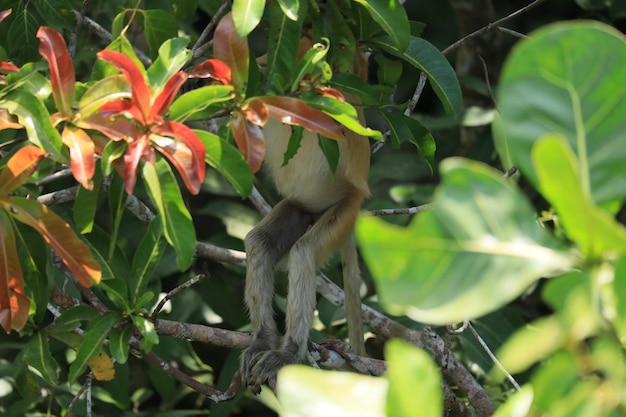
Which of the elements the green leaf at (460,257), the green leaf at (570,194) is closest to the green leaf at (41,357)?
the green leaf at (460,257)

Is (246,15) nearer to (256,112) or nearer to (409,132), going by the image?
(256,112)

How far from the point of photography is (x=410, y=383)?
103 cm

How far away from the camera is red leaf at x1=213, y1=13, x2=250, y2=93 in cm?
236

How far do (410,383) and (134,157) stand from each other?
3.57 ft

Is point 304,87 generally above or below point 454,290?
below

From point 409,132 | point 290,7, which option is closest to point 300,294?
point 409,132

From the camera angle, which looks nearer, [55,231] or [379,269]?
[379,269]

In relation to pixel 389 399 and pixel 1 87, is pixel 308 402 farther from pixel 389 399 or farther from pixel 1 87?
pixel 1 87

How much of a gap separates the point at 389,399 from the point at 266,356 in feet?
9.13

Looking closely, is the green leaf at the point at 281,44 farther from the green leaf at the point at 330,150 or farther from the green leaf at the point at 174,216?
the green leaf at the point at 174,216

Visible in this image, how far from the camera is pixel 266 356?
378 centimetres

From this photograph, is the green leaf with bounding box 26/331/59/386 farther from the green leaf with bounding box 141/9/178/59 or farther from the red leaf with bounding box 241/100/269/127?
the red leaf with bounding box 241/100/269/127

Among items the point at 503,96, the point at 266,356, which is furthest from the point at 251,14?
the point at 266,356

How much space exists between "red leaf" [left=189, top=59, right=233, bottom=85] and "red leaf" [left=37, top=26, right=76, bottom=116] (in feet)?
1.00
